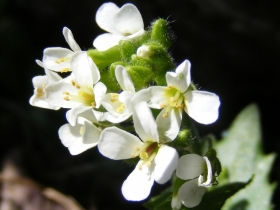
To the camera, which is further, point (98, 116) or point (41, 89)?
point (41, 89)

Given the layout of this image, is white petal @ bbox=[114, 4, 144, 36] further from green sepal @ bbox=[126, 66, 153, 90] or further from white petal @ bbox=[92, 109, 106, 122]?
white petal @ bbox=[92, 109, 106, 122]

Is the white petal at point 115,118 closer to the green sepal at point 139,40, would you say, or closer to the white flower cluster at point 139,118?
the white flower cluster at point 139,118

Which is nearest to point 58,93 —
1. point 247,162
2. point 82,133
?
point 82,133

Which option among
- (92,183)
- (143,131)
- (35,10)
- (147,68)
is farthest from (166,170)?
(35,10)

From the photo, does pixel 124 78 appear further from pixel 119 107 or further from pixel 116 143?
pixel 116 143

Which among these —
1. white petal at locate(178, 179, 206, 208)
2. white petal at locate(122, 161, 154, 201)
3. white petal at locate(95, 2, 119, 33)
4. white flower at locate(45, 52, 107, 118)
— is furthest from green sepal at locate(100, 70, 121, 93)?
white petal at locate(178, 179, 206, 208)

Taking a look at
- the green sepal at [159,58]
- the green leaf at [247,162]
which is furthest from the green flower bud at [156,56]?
the green leaf at [247,162]
